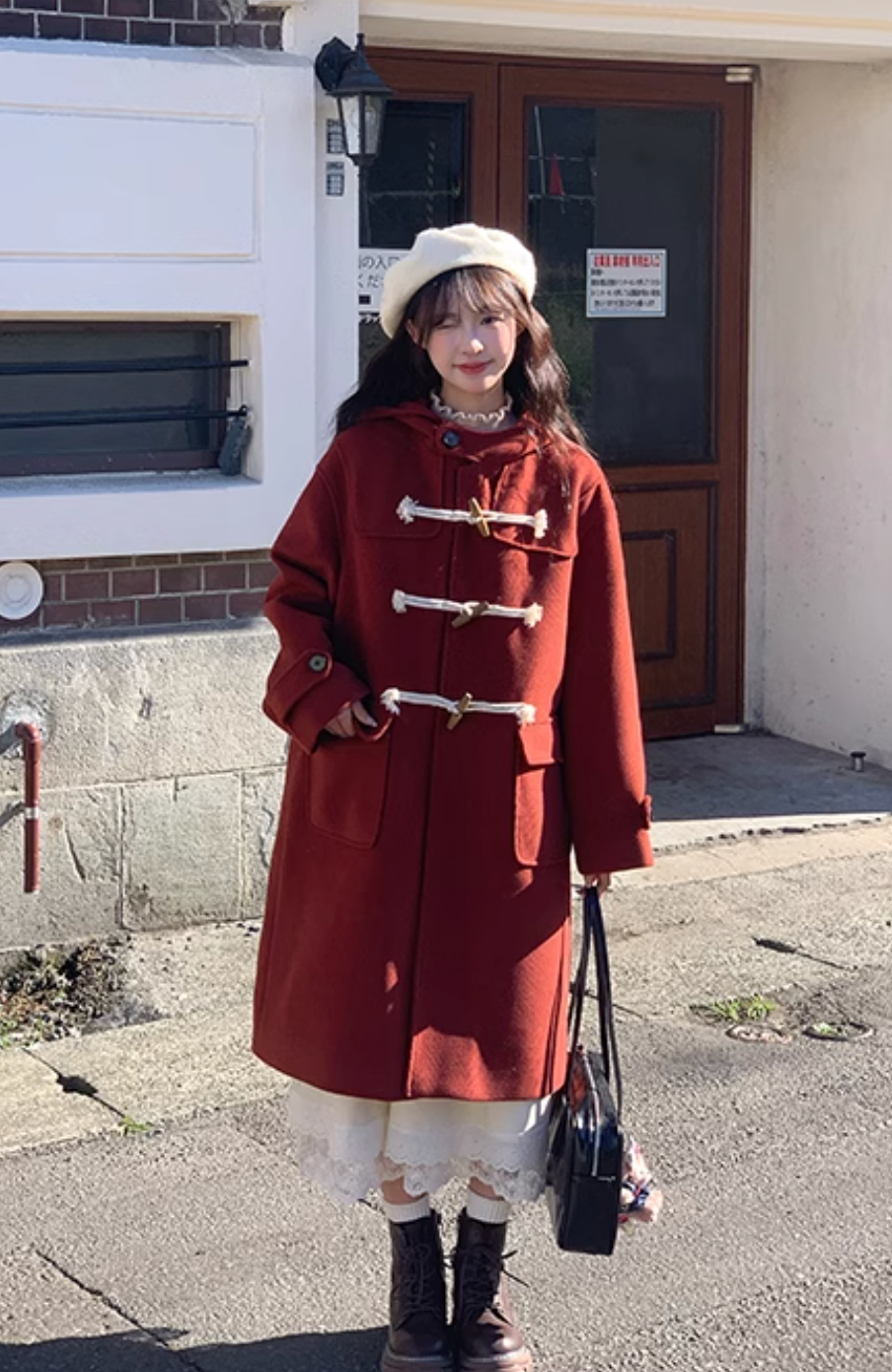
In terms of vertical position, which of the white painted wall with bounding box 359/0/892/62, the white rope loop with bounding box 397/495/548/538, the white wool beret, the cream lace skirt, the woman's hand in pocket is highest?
the white painted wall with bounding box 359/0/892/62

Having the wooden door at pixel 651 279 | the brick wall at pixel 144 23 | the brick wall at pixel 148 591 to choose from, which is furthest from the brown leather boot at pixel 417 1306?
the wooden door at pixel 651 279

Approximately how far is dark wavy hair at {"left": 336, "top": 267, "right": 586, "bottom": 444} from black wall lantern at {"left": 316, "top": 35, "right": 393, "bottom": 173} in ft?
8.23

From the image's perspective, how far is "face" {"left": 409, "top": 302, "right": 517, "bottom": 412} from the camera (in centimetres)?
390

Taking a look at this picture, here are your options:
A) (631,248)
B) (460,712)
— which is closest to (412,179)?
(631,248)

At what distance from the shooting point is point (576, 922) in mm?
6793

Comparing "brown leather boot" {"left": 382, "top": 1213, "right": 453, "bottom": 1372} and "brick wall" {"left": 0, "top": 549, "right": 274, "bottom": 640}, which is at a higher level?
"brick wall" {"left": 0, "top": 549, "right": 274, "bottom": 640}

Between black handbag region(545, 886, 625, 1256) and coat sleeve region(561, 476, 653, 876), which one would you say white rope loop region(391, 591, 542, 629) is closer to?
coat sleeve region(561, 476, 653, 876)

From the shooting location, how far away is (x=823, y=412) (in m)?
8.70

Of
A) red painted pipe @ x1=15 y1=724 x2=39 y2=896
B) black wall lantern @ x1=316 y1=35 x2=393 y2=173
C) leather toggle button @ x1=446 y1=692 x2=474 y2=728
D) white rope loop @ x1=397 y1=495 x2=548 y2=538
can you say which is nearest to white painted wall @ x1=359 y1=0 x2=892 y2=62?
black wall lantern @ x1=316 y1=35 x2=393 y2=173

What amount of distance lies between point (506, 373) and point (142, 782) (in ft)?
9.27

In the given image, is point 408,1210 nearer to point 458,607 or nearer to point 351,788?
point 351,788

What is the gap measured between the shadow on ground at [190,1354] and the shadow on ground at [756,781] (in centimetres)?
391

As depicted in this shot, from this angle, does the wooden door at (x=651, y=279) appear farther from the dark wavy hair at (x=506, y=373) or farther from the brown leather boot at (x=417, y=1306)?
the brown leather boot at (x=417, y=1306)

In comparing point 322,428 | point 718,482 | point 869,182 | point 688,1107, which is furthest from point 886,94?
point 688,1107
